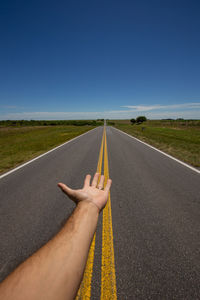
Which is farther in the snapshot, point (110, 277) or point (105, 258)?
point (105, 258)

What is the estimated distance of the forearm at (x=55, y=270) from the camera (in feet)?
2.40

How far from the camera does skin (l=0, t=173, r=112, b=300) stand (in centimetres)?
73

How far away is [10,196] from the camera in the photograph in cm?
366

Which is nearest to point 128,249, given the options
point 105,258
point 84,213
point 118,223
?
point 105,258

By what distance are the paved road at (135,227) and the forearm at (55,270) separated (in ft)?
3.42


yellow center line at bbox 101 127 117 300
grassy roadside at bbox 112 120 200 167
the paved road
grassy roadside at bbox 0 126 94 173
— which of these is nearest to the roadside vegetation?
grassy roadside at bbox 0 126 94 173

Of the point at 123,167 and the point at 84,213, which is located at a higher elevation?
the point at 84,213

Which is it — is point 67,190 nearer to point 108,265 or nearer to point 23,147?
point 108,265

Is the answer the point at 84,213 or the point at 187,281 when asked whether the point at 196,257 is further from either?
the point at 84,213

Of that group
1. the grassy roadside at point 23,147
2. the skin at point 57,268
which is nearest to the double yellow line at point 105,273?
the skin at point 57,268

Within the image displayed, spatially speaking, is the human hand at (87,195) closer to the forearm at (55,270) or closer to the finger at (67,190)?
the finger at (67,190)

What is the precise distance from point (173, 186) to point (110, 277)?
3490mm

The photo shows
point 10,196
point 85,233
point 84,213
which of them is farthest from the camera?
point 10,196

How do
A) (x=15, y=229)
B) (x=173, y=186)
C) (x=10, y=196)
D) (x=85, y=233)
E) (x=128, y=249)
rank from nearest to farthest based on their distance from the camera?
(x=85, y=233) < (x=128, y=249) < (x=15, y=229) < (x=10, y=196) < (x=173, y=186)
